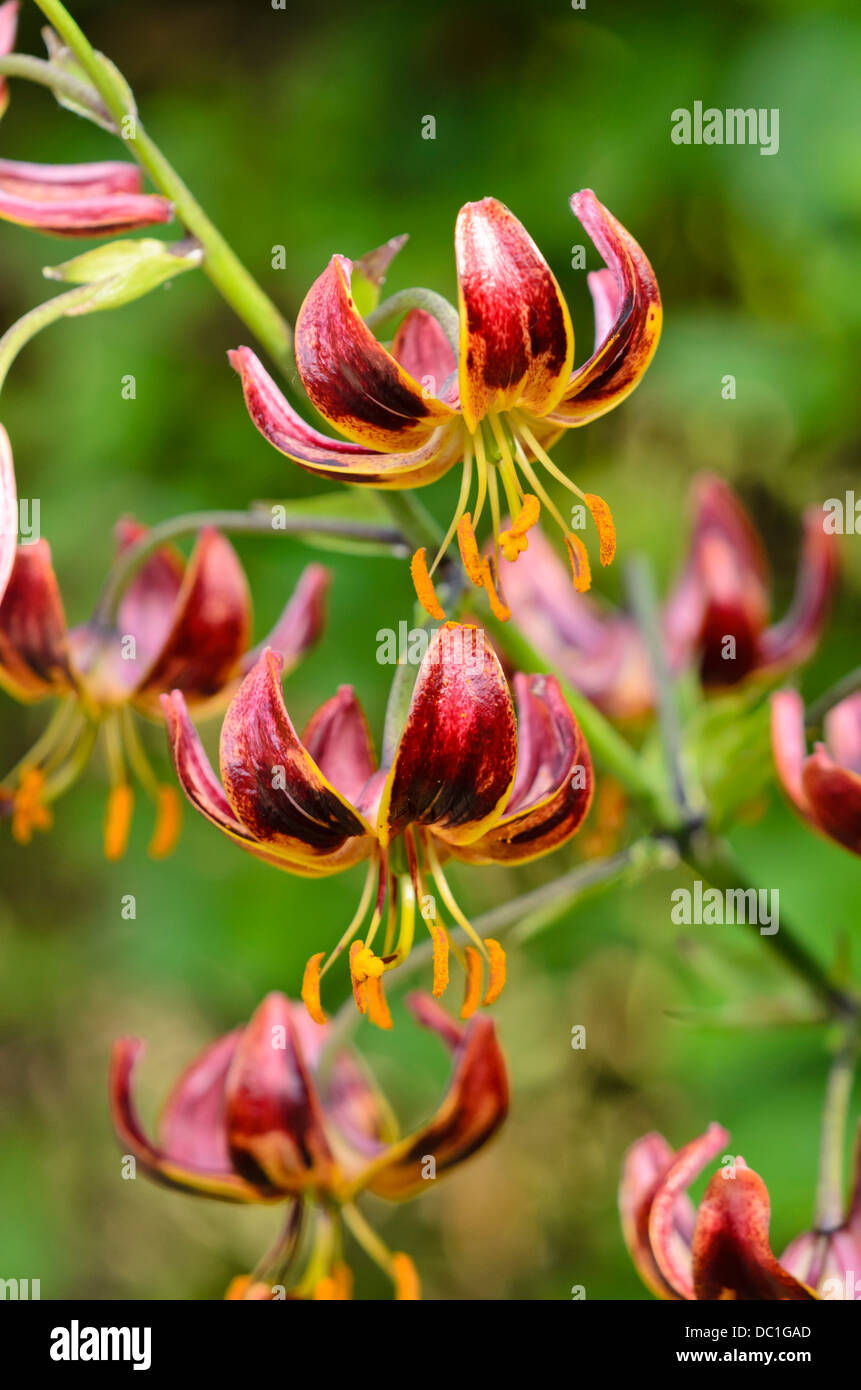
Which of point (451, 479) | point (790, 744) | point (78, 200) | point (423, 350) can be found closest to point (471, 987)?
point (790, 744)

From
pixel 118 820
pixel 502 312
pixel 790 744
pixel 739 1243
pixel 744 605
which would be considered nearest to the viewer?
pixel 502 312

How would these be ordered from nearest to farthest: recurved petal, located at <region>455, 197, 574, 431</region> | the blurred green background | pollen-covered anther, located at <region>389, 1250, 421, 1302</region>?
recurved petal, located at <region>455, 197, 574, 431</region> < pollen-covered anther, located at <region>389, 1250, 421, 1302</region> < the blurred green background

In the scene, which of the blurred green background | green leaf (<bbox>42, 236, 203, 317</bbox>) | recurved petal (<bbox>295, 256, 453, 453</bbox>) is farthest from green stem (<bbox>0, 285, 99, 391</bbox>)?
the blurred green background

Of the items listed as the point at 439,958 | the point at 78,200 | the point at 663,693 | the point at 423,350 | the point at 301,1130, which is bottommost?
the point at 301,1130

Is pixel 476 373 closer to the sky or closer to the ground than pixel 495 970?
closer to the sky

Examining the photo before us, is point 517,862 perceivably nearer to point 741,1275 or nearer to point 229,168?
point 741,1275

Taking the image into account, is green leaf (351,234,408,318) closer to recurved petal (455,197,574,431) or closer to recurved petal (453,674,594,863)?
recurved petal (455,197,574,431)

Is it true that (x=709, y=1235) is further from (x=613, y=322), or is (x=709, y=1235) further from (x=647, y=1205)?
(x=613, y=322)

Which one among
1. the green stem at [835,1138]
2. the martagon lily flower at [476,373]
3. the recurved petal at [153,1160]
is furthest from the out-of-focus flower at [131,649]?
the green stem at [835,1138]
